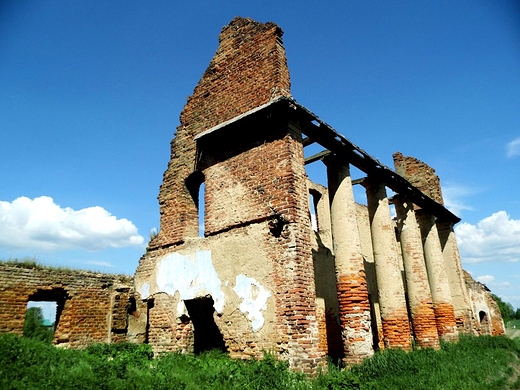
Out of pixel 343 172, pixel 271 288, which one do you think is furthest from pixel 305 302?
pixel 343 172

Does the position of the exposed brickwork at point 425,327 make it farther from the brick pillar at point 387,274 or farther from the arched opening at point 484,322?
the arched opening at point 484,322

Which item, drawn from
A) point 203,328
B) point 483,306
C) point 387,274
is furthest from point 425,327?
point 483,306

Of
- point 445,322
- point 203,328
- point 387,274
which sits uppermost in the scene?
point 387,274

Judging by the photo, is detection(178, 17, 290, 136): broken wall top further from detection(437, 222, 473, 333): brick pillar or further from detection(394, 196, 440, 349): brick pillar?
detection(437, 222, 473, 333): brick pillar

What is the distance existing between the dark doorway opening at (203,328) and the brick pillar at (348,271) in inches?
120

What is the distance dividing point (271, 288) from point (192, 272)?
2.36m

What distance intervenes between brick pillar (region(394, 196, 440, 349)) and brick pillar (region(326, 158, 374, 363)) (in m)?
4.32

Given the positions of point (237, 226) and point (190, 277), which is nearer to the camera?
point (237, 226)

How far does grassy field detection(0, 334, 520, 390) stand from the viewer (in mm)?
5600

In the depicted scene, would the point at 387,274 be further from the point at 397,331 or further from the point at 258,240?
the point at 258,240

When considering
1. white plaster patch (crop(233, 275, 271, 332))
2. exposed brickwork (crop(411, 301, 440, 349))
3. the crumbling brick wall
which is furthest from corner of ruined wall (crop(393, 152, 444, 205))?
the crumbling brick wall

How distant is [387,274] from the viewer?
10.9 meters

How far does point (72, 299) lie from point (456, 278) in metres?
14.7

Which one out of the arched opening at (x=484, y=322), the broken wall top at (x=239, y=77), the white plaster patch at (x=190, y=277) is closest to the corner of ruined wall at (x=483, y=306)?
the arched opening at (x=484, y=322)
